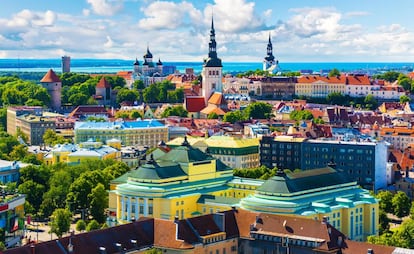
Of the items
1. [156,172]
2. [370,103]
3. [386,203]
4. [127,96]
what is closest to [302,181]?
[156,172]

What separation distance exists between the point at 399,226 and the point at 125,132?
43244mm

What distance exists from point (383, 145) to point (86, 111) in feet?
184

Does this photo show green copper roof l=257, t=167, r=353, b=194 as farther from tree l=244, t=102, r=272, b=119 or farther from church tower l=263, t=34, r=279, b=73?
church tower l=263, t=34, r=279, b=73

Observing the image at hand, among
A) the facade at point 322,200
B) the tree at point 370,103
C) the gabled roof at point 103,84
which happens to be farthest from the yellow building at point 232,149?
the gabled roof at point 103,84

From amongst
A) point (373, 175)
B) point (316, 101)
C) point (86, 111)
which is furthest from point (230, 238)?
point (316, 101)

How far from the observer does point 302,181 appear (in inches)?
2127

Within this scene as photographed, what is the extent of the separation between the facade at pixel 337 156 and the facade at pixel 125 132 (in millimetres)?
19658

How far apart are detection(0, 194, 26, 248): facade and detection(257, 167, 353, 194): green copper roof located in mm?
14549

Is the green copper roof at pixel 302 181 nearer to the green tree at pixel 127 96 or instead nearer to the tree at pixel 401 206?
the tree at pixel 401 206

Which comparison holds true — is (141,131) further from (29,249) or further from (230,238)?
(29,249)

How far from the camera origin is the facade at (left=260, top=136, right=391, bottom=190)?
7525 centimetres

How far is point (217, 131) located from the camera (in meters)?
101

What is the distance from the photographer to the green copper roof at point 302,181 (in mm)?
52219

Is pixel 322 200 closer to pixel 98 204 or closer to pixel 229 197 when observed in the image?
pixel 229 197
